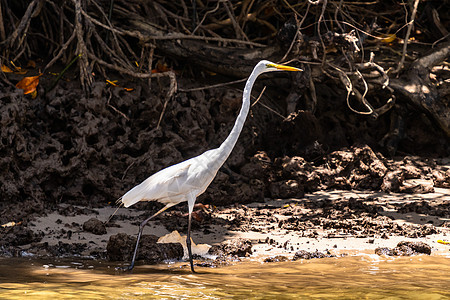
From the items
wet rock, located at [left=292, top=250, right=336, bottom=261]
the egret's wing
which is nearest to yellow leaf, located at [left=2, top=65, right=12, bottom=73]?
the egret's wing

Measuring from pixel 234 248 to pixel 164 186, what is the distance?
724 millimetres

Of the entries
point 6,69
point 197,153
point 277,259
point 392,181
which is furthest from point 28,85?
point 392,181

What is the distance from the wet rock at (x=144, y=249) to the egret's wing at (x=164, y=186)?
313mm

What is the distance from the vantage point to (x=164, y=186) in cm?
457

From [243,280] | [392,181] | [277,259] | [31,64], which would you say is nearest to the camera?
[243,280]

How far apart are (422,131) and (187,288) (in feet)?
16.2

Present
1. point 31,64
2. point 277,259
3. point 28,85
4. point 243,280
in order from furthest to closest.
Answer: point 31,64
point 28,85
point 277,259
point 243,280

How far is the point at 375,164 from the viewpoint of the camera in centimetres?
683

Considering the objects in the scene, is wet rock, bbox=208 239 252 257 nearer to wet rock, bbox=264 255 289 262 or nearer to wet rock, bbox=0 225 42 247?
wet rock, bbox=264 255 289 262

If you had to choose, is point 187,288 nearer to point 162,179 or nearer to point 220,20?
point 162,179

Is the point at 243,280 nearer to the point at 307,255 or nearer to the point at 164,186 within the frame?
the point at 307,255

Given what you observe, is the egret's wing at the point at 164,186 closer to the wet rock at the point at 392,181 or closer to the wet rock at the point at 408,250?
the wet rock at the point at 408,250

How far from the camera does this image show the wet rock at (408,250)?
4.62 meters

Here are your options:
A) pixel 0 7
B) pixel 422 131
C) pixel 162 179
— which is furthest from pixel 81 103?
pixel 422 131
